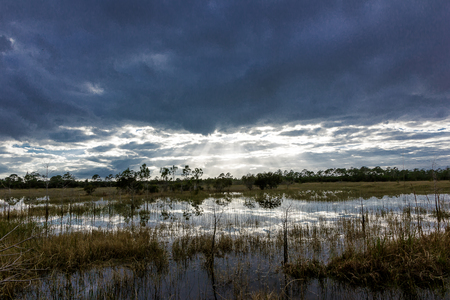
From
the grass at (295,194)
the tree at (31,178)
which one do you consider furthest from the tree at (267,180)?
the tree at (31,178)

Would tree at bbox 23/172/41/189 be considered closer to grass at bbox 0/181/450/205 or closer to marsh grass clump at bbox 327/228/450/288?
grass at bbox 0/181/450/205

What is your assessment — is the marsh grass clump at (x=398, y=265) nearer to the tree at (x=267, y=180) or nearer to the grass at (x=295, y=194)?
the grass at (x=295, y=194)

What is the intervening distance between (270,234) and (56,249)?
11.1m

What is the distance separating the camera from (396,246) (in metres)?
8.53

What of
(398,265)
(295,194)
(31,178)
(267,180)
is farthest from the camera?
(267,180)

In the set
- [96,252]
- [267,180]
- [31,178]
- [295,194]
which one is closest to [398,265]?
[96,252]

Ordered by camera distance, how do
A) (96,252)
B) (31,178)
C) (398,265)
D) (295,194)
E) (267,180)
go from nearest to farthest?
(398,265), (96,252), (31,178), (295,194), (267,180)

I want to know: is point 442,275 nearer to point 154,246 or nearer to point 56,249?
point 154,246

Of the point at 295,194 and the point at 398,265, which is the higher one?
the point at 398,265

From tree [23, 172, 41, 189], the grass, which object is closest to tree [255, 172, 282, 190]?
the grass

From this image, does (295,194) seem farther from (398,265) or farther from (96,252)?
(96,252)

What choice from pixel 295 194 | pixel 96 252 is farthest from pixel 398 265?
pixel 295 194

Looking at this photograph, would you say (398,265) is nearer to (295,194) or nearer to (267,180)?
(295,194)

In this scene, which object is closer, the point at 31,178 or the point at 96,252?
the point at 96,252
